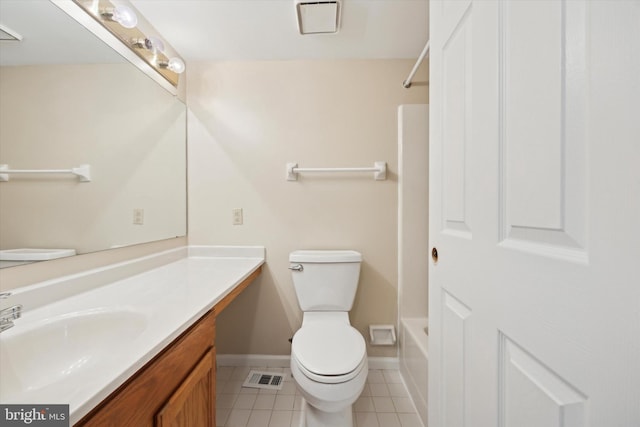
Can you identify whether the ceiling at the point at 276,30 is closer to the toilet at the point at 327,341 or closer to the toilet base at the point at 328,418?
the toilet at the point at 327,341

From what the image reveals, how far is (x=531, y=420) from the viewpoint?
0.47 metres

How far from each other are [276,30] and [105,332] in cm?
167

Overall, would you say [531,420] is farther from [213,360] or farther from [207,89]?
[207,89]

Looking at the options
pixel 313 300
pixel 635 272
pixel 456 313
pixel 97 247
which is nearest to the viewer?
pixel 635 272

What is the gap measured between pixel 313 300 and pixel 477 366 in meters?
1.10

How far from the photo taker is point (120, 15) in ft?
3.69

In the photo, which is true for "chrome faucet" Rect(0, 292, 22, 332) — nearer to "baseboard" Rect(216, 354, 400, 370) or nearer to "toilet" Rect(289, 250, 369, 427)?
"toilet" Rect(289, 250, 369, 427)

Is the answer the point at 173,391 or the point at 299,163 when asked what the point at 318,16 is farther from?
the point at 173,391

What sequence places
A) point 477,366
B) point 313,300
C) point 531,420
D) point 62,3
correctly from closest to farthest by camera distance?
point 531,420 → point 477,366 → point 62,3 → point 313,300

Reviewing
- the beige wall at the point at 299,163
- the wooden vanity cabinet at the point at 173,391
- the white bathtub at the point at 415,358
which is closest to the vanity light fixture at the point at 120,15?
the beige wall at the point at 299,163

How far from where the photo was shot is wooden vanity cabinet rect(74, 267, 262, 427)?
0.53 metres

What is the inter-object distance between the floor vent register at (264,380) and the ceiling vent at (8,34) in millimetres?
1872

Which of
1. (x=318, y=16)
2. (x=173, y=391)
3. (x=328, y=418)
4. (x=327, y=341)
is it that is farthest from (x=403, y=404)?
(x=318, y=16)

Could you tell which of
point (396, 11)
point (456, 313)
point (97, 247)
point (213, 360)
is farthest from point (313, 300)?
point (396, 11)
